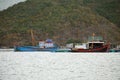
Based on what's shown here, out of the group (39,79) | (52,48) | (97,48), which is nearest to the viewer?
(39,79)

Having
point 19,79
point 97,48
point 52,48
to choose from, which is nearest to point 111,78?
point 19,79

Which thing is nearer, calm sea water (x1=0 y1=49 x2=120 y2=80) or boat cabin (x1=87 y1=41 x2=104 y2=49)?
calm sea water (x1=0 y1=49 x2=120 y2=80)

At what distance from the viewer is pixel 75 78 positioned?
48.3 meters

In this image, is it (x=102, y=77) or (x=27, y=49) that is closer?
(x=102, y=77)

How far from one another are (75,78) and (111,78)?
189 inches

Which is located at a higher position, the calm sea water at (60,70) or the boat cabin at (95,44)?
the boat cabin at (95,44)

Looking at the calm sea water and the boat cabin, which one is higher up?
the boat cabin

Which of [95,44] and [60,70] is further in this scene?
[95,44]

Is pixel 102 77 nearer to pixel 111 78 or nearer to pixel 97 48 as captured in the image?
pixel 111 78

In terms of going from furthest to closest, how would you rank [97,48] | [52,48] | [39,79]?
[52,48], [97,48], [39,79]

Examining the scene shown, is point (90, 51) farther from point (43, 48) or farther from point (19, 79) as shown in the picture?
point (19, 79)

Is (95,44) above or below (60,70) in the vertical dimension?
above

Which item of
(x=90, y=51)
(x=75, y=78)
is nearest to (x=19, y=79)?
(x=75, y=78)

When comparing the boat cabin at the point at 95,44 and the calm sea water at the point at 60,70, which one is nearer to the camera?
the calm sea water at the point at 60,70
